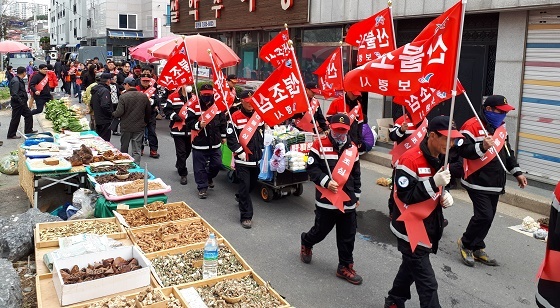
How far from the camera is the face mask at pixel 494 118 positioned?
21.4 feet

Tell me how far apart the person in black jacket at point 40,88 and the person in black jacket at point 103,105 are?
17.0 ft

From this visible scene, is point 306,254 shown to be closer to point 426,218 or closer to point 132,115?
point 426,218

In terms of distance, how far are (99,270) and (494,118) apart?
514 centimetres

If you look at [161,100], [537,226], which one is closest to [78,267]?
[537,226]

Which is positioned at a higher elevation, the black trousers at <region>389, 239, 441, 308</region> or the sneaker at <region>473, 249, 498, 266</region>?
the black trousers at <region>389, 239, 441, 308</region>

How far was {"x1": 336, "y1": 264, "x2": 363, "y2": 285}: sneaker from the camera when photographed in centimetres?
600

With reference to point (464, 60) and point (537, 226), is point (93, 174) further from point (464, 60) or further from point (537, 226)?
point (464, 60)

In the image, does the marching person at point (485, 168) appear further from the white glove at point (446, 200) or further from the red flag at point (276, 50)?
the red flag at point (276, 50)

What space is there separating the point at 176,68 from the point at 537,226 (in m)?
7.34

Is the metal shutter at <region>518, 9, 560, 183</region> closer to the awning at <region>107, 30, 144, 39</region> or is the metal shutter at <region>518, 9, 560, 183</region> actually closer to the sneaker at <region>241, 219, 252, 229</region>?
the sneaker at <region>241, 219, 252, 229</region>

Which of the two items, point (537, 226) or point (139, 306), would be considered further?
point (537, 226)

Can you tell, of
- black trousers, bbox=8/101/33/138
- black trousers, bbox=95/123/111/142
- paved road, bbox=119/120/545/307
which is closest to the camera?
paved road, bbox=119/120/545/307

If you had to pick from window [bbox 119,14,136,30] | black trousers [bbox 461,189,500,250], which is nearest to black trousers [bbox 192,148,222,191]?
black trousers [bbox 461,189,500,250]

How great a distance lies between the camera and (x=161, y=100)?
16.6m
